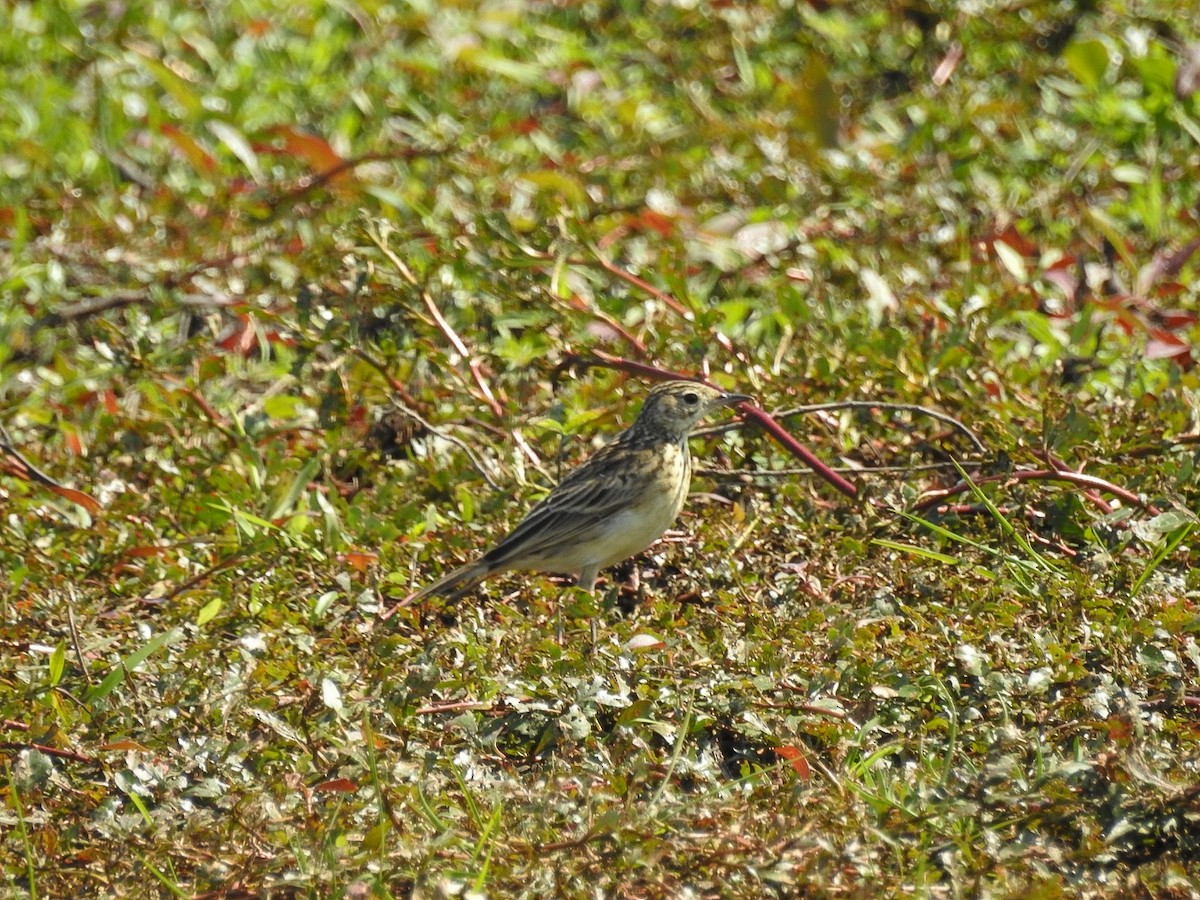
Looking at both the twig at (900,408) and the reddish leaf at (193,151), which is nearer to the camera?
the twig at (900,408)

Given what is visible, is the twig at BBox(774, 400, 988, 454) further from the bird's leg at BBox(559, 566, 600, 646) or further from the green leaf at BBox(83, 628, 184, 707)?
the green leaf at BBox(83, 628, 184, 707)

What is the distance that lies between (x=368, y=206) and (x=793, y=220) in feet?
6.68

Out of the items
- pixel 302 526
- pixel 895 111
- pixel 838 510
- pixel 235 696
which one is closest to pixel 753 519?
pixel 838 510

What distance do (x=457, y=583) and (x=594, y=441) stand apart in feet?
3.94

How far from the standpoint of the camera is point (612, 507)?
574cm

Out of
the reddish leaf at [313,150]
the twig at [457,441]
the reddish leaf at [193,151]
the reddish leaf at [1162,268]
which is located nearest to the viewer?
the twig at [457,441]

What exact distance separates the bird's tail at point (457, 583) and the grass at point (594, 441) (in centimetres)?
11

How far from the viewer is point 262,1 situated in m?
10.7

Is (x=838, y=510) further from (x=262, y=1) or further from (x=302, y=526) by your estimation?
(x=262, y=1)

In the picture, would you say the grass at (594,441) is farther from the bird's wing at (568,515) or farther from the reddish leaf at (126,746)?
the bird's wing at (568,515)

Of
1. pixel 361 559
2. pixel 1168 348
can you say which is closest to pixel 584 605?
pixel 361 559

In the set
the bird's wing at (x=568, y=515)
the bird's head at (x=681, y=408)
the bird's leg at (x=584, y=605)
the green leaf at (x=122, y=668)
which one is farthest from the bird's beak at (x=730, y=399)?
the green leaf at (x=122, y=668)

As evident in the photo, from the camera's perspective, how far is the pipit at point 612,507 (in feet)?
18.6

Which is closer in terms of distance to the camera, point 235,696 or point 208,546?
point 235,696
